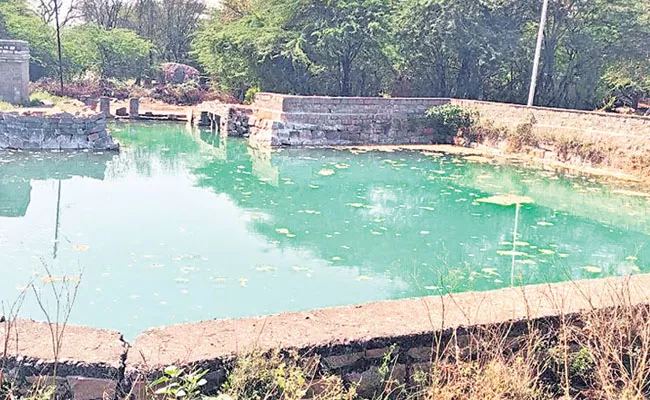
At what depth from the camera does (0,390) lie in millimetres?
1966

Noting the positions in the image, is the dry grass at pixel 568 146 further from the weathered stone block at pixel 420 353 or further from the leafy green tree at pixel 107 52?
the leafy green tree at pixel 107 52

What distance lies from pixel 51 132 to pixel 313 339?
11.9m

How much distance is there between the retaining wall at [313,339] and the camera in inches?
80.7

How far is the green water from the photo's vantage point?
5379 mm

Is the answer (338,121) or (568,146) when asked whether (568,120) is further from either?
(338,121)

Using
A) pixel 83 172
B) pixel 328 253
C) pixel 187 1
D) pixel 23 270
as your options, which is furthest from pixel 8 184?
pixel 187 1

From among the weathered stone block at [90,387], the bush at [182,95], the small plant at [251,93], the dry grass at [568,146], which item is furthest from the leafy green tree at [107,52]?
the weathered stone block at [90,387]

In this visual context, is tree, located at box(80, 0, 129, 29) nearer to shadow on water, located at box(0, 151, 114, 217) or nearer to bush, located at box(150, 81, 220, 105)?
bush, located at box(150, 81, 220, 105)

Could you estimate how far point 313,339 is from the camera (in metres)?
2.30

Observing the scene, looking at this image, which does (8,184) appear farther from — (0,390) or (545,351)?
(545,351)

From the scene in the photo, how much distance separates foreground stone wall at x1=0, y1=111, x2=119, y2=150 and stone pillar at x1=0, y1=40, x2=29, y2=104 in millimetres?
2893

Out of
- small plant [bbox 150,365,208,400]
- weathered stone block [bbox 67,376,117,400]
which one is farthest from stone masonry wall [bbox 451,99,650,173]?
weathered stone block [bbox 67,376,117,400]

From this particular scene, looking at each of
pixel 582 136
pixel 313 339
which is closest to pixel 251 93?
pixel 582 136

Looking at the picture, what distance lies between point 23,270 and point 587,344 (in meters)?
4.91
